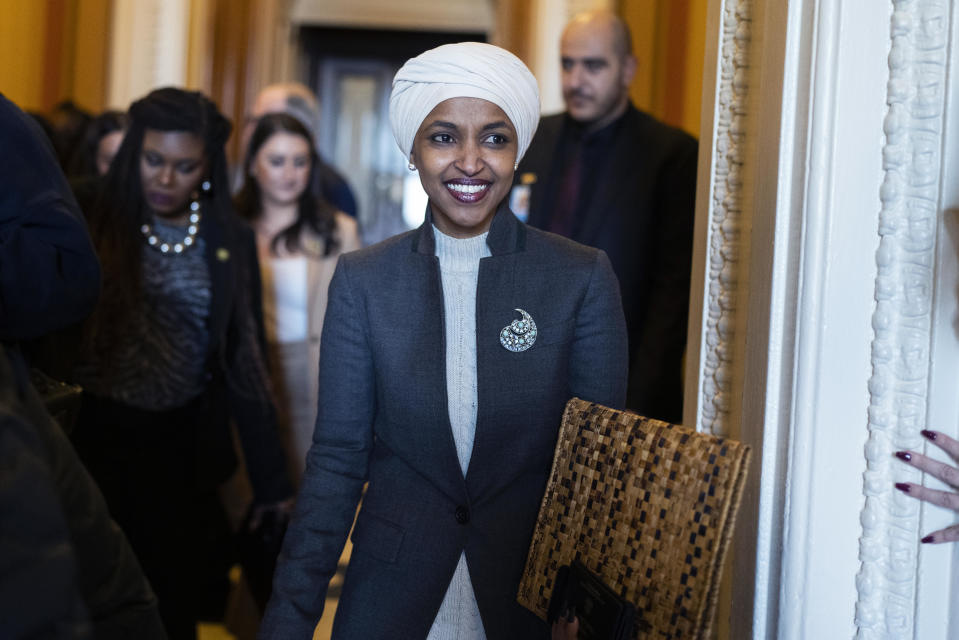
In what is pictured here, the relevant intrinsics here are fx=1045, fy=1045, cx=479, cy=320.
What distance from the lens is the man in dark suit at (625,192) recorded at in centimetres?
315

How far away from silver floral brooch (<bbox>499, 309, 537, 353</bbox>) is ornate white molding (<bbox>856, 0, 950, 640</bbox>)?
552mm

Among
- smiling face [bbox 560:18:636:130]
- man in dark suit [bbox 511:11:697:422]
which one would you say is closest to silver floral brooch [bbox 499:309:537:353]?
man in dark suit [bbox 511:11:697:422]

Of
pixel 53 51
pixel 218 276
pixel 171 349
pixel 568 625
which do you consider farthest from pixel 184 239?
pixel 53 51

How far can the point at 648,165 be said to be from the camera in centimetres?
325

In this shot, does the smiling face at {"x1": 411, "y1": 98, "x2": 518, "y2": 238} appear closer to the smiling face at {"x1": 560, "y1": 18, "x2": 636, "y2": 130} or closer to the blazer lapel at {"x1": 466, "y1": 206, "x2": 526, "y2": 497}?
the blazer lapel at {"x1": 466, "y1": 206, "x2": 526, "y2": 497}

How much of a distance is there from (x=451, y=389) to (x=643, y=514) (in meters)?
0.44

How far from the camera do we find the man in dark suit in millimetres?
3148

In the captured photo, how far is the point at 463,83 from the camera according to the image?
1698 mm

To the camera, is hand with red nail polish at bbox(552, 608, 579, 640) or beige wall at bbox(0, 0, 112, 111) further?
beige wall at bbox(0, 0, 112, 111)

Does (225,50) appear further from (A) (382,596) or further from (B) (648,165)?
(A) (382,596)

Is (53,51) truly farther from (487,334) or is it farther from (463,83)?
(487,334)

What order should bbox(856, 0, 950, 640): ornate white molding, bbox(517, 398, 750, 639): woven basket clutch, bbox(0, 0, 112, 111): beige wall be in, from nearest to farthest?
bbox(517, 398, 750, 639): woven basket clutch
bbox(856, 0, 950, 640): ornate white molding
bbox(0, 0, 112, 111): beige wall

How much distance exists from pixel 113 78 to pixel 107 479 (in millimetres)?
4502

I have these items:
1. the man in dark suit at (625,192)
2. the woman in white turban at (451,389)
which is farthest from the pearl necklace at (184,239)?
the woman in white turban at (451,389)
